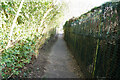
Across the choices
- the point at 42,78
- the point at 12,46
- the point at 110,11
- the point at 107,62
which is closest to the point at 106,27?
the point at 110,11

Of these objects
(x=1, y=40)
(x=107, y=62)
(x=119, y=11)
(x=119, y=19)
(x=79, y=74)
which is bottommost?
(x=79, y=74)

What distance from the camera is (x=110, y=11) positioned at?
189 cm

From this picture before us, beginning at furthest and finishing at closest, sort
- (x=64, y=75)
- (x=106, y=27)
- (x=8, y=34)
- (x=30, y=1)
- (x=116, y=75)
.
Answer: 1. (x=64, y=75)
2. (x=30, y=1)
3. (x=8, y=34)
4. (x=106, y=27)
5. (x=116, y=75)

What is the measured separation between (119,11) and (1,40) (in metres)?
2.69

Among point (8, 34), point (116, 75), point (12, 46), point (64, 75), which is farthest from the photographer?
point (64, 75)

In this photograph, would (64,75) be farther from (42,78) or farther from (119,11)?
(119,11)

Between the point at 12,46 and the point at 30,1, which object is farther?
the point at 30,1

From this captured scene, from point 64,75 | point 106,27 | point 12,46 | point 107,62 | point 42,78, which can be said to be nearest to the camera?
point 107,62

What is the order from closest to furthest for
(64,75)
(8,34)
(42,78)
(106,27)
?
(106,27) < (8,34) < (42,78) < (64,75)

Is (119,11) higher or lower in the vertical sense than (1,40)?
higher

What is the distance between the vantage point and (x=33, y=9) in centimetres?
364

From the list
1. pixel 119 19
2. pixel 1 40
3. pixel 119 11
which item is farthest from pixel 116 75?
pixel 1 40

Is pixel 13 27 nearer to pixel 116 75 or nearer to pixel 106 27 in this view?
pixel 106 27

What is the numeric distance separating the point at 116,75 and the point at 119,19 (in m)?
1.07
